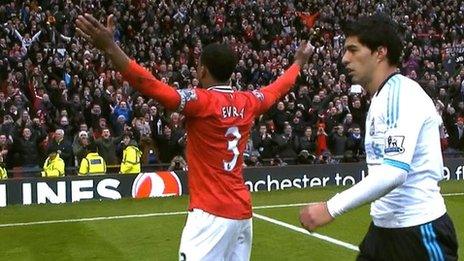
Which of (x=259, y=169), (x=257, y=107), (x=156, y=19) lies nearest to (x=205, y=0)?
(x=156, y=19)

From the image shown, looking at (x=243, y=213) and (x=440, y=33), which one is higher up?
(x=440, y=33)

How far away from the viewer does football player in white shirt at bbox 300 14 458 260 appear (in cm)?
398

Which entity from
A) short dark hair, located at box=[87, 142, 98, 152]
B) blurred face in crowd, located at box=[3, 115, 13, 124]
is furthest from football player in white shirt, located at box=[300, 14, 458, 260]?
blurred face in crowd, located at box=[3, 115, 13, 124]

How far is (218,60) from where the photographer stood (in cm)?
554

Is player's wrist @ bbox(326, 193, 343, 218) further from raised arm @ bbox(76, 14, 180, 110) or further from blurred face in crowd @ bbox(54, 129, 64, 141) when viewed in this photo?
blurred face in crowd @ bbox(54, 129, 64, 141)

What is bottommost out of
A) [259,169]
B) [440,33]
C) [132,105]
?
[259,169]

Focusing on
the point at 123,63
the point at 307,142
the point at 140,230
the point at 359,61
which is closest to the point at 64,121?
the point at 307,142

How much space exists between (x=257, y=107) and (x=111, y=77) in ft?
52.6

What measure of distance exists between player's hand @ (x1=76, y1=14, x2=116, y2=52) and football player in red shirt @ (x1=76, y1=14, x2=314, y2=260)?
73 cm

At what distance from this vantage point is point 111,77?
2153cm

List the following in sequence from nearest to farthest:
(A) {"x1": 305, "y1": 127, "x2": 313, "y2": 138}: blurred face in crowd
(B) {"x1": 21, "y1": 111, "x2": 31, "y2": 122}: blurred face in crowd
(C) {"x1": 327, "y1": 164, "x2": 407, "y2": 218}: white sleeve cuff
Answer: (C) {"x1": 327, "y1": 164, "x2": 407, "y2": 218}: white sleeve cuff
(B) {"x1": 21, "y1": 111, "x2": 31, "y2": 122}: blurred face in crowd
(A) {"x1": 305, "y1": 127, "x2": 313, "y2": 138}: blurred face in crowd

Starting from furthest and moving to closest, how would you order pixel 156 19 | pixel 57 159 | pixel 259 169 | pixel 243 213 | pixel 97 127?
pixel 156 19, pixel 97 127, pixel 259 169, pixel 57 159, pixel 243 213

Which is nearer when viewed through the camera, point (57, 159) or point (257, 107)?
point (257, 107)

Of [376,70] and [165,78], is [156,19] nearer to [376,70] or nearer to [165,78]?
[165,78]
